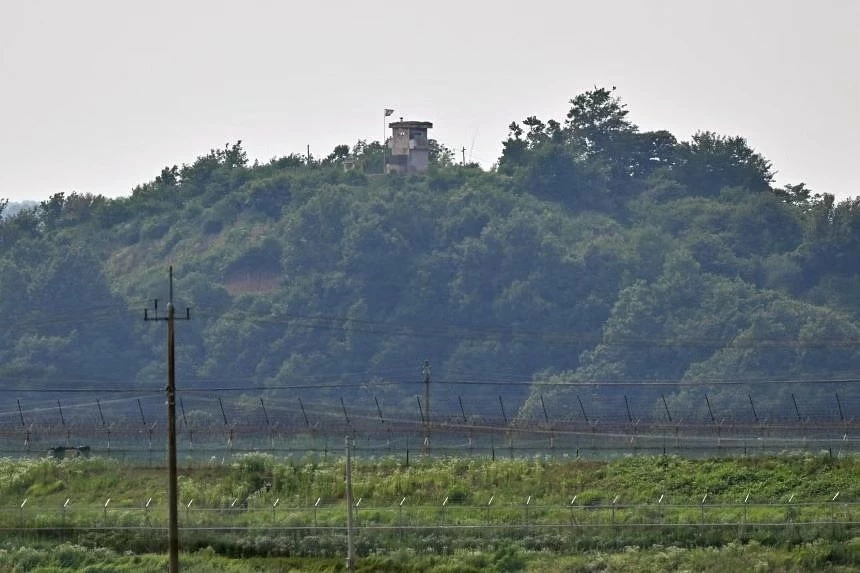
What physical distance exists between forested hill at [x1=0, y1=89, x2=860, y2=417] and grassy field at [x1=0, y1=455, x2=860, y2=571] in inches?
1766

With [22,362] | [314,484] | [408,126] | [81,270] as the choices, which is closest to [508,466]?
[314,484]

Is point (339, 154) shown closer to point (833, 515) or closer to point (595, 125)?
point (595, 125)

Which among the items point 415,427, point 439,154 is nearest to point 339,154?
point 439,154

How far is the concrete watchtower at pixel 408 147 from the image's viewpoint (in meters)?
153

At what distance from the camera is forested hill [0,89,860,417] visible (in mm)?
116250

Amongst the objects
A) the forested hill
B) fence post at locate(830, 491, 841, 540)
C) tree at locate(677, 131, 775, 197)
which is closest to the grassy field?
fence post at locate(830, 491, 841, 540)

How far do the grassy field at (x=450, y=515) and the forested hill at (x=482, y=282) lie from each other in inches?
1766

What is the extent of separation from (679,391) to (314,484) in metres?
54.6

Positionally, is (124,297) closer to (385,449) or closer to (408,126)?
(408,126)

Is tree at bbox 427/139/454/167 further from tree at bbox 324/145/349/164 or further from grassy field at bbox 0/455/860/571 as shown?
grassy field at bbox 0/455/860/571

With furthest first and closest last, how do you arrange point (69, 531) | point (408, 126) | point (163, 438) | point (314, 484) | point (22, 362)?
point (408, 126) → point (22, 362) → point (163, 438) → point (314, 484) → point (69, 531)

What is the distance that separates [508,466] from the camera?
6241 centimetres

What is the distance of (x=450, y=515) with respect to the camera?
56.7 meters

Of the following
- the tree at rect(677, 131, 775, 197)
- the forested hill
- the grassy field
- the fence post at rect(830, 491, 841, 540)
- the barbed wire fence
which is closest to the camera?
the grassy field
